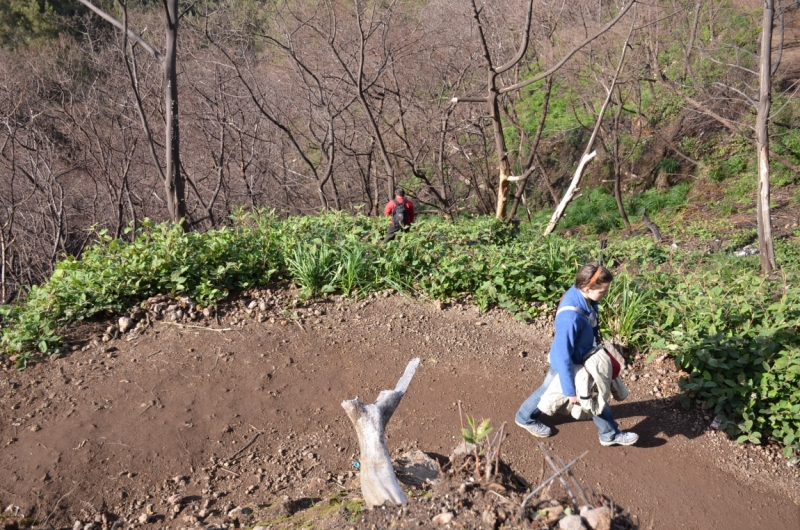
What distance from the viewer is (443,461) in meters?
3.84

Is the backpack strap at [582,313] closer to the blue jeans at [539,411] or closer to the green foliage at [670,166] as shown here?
the blue jeans at [539,411]

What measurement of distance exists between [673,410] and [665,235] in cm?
695

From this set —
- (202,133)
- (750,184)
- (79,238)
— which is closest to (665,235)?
(750,184)

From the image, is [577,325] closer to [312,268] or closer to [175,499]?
[175,499]

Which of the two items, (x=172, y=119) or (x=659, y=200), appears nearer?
(x=172, y=119)

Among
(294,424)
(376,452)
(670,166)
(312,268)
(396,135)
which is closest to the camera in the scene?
(376,452)

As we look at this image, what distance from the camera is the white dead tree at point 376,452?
2879mm

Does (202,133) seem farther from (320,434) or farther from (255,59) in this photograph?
(320,434)

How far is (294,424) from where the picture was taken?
13.8ft

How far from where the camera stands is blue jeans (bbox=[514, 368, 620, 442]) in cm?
391

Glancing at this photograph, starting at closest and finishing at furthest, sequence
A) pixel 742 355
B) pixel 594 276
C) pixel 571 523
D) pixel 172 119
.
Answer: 1. pixel 571 523
2. pixel 594 276
3. pixel 742 355
4. pixel 172 119

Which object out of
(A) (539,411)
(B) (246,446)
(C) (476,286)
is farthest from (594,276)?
(B) (246,446)

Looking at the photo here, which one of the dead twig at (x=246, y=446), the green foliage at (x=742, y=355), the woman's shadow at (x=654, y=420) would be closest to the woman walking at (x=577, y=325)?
the woman's shadow at (x=654, y=420)

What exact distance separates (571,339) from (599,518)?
1240 mm
